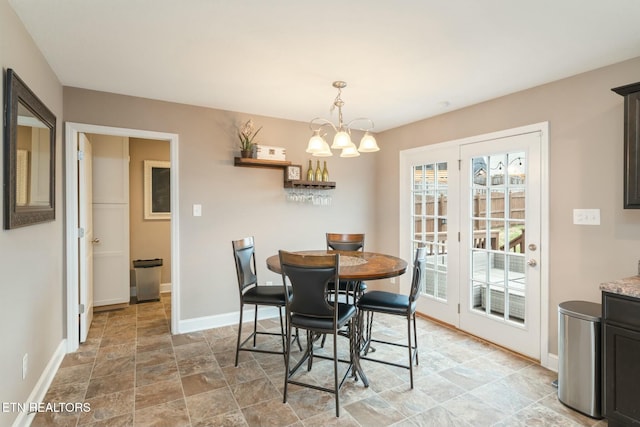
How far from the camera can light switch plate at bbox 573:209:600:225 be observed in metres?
2.55

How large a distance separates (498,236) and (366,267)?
160cm

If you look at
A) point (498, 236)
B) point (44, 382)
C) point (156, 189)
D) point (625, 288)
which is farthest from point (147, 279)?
point (625, 288)

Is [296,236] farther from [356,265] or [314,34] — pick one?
[314,34]

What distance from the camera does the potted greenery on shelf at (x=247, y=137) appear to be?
370 centimetres

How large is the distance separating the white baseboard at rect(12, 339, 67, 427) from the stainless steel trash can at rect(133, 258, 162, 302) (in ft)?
5.54

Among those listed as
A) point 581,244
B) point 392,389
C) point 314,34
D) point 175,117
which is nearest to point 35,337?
point 175,117

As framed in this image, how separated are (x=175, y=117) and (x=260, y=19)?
6.43ft

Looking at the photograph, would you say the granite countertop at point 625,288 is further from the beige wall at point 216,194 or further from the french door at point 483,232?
the beige wall at point 216,194

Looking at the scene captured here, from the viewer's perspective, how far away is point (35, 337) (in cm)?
224

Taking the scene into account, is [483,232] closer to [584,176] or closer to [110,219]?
[584,176]

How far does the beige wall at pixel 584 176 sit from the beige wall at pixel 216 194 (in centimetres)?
249

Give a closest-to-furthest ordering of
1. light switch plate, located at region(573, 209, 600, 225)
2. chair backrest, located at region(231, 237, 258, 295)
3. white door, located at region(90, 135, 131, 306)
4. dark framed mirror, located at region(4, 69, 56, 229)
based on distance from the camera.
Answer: dark framed mirror, located at region(4, 69, 56, 229) < light switch plate, located at region(573, 209, 600, 225) < chair backrest, located at region(231, 237, 258, 295) < white door, located at region(90, 135, 131, 306)

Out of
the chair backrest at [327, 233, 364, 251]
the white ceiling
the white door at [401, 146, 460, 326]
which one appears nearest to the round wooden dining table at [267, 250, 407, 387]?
the chair backrest at [327, 233, 364, 251]

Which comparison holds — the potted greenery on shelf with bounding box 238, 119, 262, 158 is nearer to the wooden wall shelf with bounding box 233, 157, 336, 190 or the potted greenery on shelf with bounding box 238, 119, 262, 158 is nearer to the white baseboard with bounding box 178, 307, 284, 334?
the wooden wall shelf with bounding box 233, 157, 336, 190
